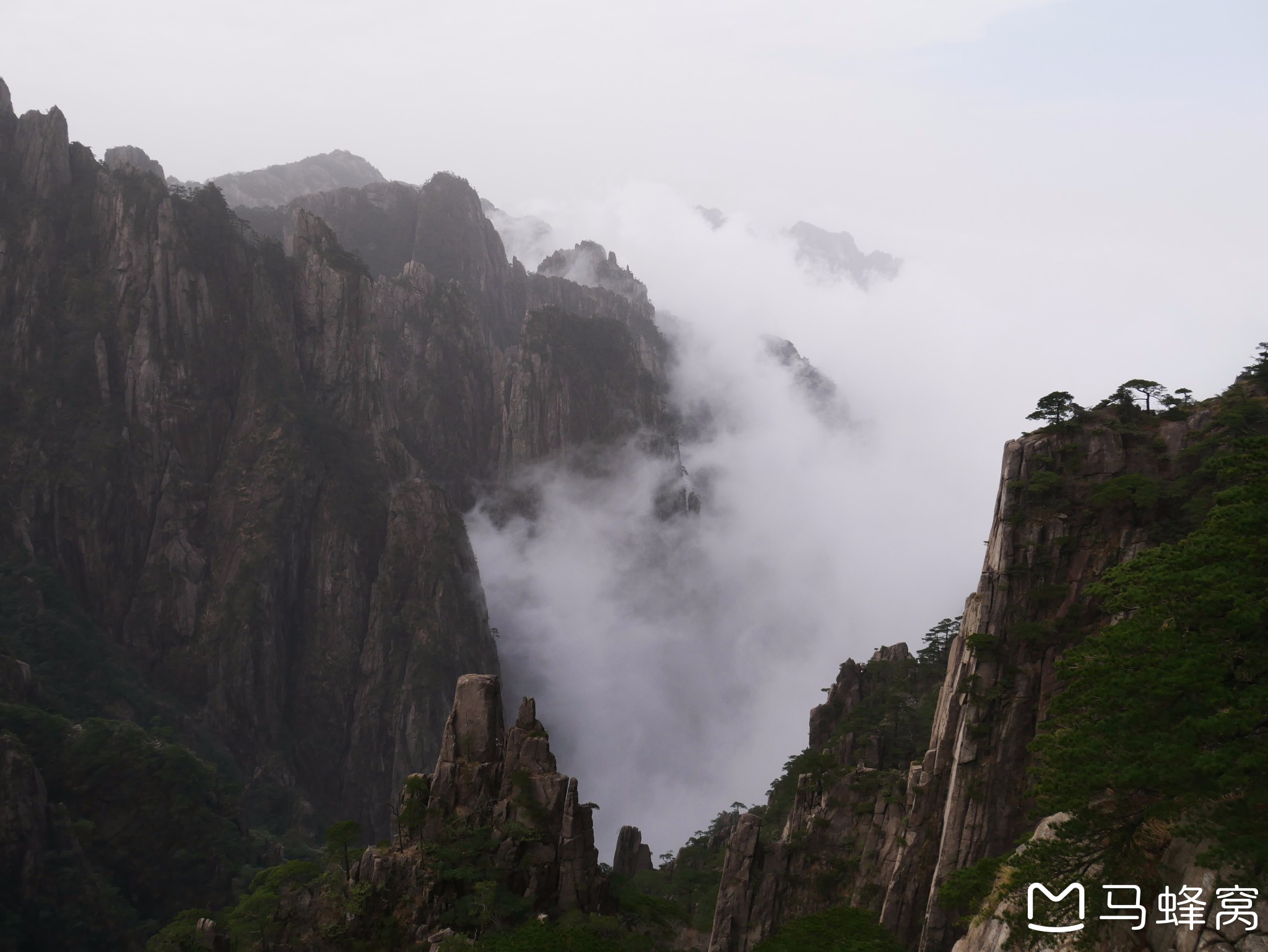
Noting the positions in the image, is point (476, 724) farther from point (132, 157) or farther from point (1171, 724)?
point (132, 157)

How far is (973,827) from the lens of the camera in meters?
42.8

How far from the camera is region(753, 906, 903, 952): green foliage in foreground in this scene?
1240 inches

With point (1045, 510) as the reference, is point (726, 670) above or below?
above

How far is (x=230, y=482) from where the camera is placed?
125188mm

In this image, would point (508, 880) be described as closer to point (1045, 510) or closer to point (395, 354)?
point (1045, 510)

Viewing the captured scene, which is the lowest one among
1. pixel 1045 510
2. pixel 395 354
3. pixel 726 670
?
pixel 1045 510

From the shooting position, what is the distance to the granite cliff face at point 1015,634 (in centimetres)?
4291

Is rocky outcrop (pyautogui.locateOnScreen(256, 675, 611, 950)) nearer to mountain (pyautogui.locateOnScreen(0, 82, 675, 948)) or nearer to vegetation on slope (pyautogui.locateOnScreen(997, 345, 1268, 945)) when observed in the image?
vegetation on slope (pyautogui.locateOnScreen(997, 345, 1268, 945))

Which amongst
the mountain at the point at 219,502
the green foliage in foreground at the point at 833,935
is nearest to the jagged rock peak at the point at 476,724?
the green foliage in foreground at the point at 833,935

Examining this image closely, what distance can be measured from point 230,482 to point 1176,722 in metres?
127

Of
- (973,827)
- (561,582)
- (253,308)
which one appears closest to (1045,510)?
(973,827)

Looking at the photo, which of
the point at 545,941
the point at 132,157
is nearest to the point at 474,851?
the point at 545,941

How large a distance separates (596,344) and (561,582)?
5085cm

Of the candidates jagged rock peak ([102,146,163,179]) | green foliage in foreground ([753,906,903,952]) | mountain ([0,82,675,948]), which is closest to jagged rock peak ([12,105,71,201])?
mountain ([0,82,675,948])
